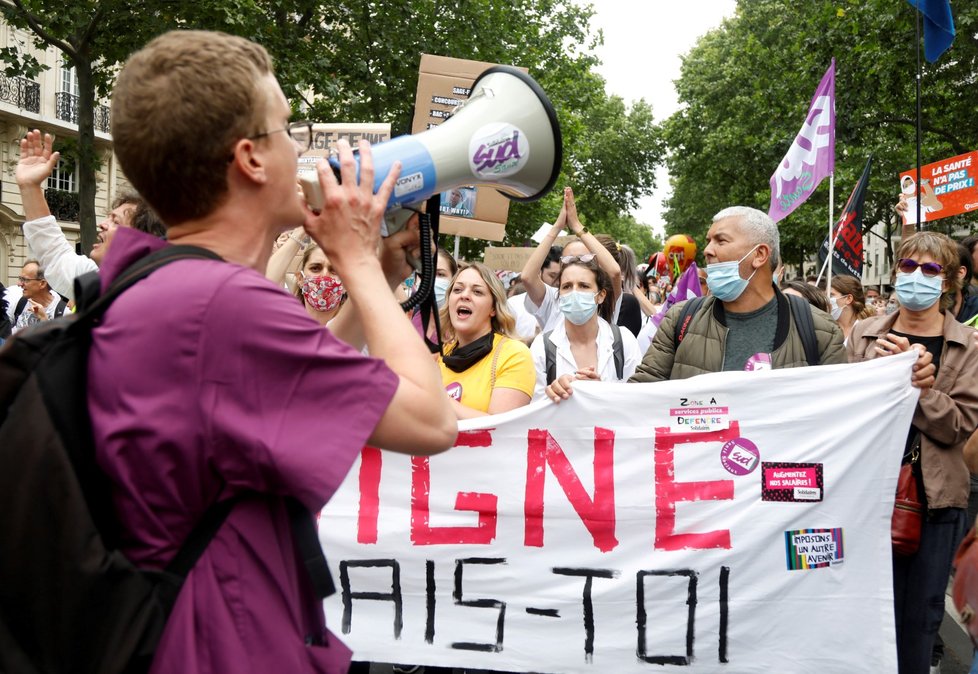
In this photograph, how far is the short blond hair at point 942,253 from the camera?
165 inches

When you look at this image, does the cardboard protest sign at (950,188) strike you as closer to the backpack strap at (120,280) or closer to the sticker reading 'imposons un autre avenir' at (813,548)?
the sticker reading 'imposons un autre avenir' at (813,548)

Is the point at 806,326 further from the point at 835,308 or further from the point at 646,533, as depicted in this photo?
the point at 835,308

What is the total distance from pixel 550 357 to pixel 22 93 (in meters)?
31.2

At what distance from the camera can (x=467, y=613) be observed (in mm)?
3914

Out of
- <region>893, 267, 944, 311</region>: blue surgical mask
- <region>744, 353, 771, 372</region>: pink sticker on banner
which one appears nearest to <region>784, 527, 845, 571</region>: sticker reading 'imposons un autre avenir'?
<region>744, 353, 771, 372</region>: pink sticker on banner

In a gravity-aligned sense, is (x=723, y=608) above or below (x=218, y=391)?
below

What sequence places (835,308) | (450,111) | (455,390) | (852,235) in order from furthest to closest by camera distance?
(852,235) < (835,308) < (450,111) < (455,390)

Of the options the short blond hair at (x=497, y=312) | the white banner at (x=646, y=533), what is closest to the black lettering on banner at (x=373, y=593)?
the white banner at (x=646, y=533)

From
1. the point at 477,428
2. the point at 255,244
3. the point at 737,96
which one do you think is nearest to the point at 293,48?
the point at 477,428

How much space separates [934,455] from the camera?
386 cm

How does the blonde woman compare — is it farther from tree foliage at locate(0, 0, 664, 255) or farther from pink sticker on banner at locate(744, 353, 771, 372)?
tree foliage at locate(0, 0, 664, 255)

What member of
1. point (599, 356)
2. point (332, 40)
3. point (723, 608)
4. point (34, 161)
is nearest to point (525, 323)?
point (599, 356)

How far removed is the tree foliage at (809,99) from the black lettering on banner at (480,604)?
46.9 ft

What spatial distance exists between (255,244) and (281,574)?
1.79 ft
